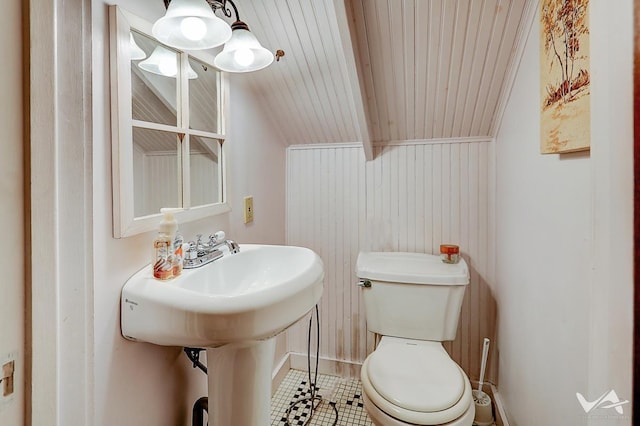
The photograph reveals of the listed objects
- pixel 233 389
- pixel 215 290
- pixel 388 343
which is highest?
pixel 215 290

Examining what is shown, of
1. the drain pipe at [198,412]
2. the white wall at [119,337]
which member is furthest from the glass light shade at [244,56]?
→ the drain pipe at [198,412]

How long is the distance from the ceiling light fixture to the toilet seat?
1.27m

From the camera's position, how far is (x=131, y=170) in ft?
2.82

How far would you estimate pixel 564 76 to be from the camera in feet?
2.69

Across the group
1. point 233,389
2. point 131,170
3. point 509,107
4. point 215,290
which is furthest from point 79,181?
point 509,107

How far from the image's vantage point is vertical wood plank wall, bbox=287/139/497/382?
177 centimetres

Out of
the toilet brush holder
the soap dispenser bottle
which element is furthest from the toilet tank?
the soap dispenser bottle

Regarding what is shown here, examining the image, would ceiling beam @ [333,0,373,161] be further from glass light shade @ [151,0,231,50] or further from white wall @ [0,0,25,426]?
white wall @ [0,0,25,426]

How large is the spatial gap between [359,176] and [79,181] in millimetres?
1459

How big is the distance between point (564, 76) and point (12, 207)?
4.09ft

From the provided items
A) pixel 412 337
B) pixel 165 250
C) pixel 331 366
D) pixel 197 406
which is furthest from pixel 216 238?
pixel 331 366

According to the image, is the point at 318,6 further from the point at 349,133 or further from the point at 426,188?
the point at 426,188

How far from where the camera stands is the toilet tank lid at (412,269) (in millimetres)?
1511

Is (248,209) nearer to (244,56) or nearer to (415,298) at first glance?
(244,56)
